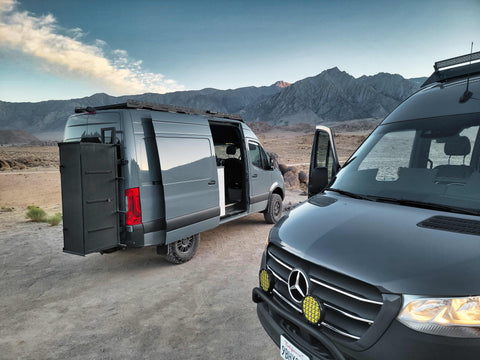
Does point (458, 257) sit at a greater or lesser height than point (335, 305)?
greater

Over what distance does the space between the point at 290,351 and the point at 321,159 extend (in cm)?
205

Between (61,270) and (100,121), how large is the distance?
8.17 feet

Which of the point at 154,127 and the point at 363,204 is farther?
the point at 154,127

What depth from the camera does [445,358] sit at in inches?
56.4

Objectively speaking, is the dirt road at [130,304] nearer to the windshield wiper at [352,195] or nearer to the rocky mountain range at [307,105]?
the windshield wiper at [352,195]

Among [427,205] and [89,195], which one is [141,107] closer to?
[89,195]

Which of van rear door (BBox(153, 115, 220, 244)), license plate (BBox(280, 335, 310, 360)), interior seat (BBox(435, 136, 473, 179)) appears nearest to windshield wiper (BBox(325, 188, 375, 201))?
interior seat (BBox(435, 136, 473, 179))

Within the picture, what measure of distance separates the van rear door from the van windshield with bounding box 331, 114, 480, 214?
258cm

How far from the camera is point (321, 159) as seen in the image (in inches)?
139

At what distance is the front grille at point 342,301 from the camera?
167 cm

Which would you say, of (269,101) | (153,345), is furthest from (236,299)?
(269,101)

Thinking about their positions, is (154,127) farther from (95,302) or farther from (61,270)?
(61,270)

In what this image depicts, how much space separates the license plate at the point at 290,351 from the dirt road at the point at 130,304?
0.92 m

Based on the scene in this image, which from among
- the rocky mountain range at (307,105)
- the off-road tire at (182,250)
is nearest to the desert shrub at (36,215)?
the off-road tire at (182,250)
